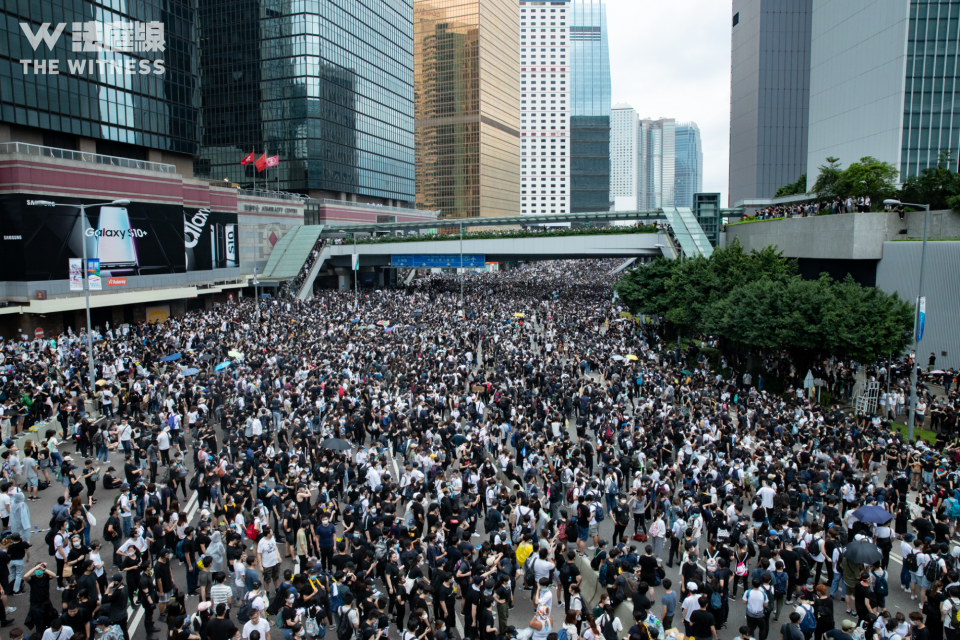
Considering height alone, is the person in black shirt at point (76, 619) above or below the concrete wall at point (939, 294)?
below

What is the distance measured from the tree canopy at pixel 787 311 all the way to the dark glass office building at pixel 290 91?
183 ft

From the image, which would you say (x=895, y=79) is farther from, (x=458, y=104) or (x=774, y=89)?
(x=458, y=104)

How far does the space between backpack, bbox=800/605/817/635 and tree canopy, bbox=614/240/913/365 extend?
53.5 ft

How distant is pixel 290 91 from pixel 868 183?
207ft

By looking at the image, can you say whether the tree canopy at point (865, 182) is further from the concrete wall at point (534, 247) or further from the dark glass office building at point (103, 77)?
the dark glass office building at point (103, 77)

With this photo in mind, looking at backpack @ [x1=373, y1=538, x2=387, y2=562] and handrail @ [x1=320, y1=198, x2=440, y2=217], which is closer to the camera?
backpack @ [x1=373, y1=538, x2=387, y2=562]

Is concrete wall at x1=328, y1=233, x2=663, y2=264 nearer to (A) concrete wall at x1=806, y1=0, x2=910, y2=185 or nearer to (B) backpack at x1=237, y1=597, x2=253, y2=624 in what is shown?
(A) concrete wall at x1=806, y1=0, x2=910, y2=185

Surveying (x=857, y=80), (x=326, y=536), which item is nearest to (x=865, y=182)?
(x=857, y=80)

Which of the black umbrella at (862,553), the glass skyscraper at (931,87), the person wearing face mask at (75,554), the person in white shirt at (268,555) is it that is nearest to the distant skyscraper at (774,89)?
the glass skyscraper at (931,87)

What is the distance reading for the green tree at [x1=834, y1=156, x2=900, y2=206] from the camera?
35.6 m

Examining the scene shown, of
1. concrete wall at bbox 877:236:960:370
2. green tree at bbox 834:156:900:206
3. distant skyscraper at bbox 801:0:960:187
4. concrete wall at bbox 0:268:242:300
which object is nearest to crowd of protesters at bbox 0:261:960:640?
concrete wall at bbox 877:236:960:370

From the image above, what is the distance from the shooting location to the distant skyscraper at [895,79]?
47.1 metres

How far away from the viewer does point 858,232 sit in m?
33.2

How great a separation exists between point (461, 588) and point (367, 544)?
5.44 feet
